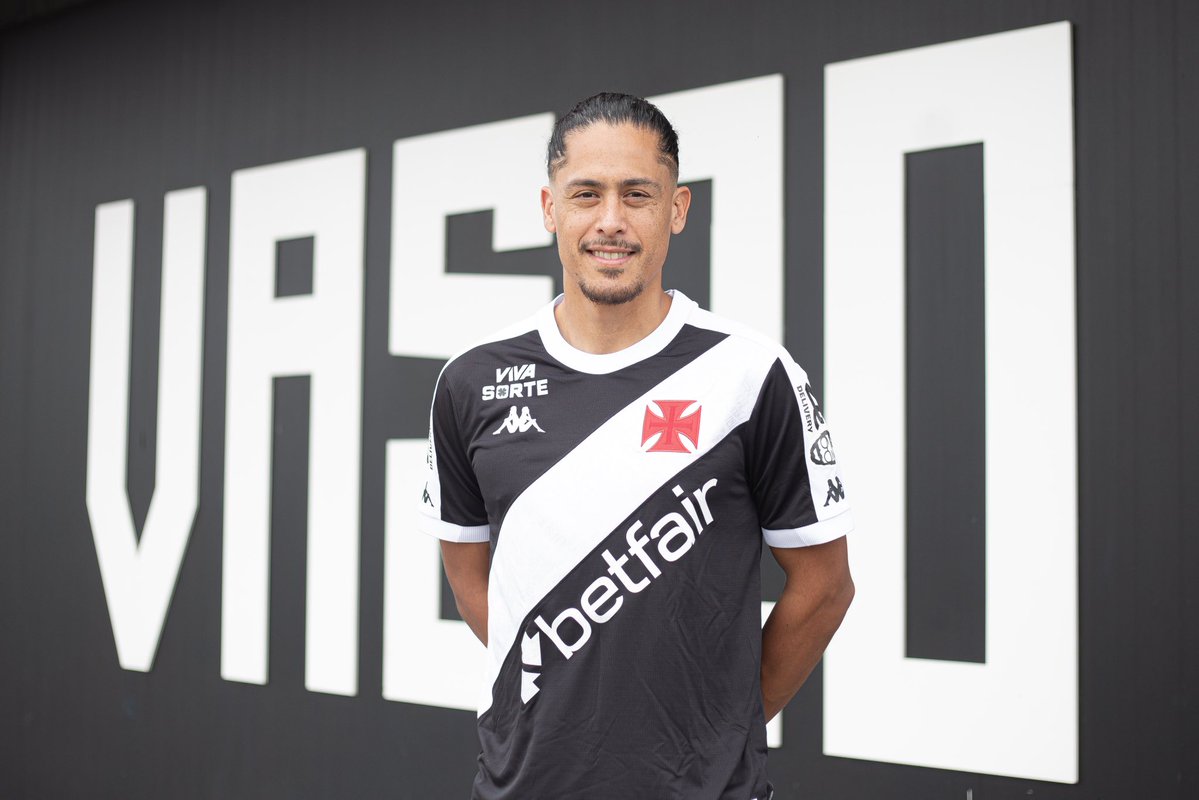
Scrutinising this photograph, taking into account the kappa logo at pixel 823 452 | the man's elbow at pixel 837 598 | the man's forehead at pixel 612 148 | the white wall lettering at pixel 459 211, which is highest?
the white wall lettering at pixel 459 211

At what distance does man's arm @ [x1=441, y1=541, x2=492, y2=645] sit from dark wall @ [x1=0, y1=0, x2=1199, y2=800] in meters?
1.14

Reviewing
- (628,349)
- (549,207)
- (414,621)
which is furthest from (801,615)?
(414,621)

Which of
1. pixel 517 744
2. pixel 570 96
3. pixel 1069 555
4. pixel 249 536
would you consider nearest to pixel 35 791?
pixel 249 536

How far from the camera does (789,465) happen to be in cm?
130

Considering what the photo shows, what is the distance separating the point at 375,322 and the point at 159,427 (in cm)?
105

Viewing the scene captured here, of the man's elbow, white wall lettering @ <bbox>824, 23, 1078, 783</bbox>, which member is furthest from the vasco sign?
the man's elbow

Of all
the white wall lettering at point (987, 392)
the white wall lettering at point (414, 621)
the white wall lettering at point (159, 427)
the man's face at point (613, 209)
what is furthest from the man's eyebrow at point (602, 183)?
the white wall lettering at point (159, 427)

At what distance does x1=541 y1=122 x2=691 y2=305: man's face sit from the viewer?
1.30m

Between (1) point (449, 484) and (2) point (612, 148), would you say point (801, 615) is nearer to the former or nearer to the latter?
(1) point (449, 484)

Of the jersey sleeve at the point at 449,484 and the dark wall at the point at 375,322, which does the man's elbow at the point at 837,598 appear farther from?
the dark wall at the point at 375,322

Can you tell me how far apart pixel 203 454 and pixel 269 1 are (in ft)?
5.20

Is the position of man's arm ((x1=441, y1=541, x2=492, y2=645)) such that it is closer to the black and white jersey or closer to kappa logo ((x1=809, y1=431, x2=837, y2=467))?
the black and white jersey

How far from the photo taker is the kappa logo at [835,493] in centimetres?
132

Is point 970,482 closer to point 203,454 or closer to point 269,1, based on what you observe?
point 203,454
